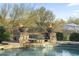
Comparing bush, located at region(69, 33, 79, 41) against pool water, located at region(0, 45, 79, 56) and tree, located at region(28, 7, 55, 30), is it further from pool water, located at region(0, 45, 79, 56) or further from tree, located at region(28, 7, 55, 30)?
tree, located at region(28, 7, 55, 30)

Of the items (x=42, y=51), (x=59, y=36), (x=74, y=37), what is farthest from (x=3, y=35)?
(x=74, y=37)

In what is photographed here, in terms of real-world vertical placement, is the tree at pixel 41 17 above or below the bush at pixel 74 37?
above

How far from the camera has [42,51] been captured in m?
1.88

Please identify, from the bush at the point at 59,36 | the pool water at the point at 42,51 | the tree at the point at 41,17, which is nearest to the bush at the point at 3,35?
the pool water at the point at 42,51

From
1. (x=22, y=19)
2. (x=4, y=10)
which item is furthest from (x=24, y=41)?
Result: (x=4, y=10)

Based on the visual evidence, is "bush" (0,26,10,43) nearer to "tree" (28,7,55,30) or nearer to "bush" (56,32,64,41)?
"tree" (28,7,55,30)

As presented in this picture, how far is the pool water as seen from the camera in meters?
1.87

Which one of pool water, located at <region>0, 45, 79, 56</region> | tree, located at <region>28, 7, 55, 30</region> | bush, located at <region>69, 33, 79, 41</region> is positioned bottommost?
pool water, located at <region>0, 45, 79, 56</region>

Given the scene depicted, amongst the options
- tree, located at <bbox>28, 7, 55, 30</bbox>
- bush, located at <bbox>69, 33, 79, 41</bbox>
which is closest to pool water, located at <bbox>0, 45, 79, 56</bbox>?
bush, located at <bbox>69, 33, 79, 41</bbox>

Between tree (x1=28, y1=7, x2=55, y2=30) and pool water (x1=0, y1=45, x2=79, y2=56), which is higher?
tree (x1=28, y1=7, x2=55, y2=30)

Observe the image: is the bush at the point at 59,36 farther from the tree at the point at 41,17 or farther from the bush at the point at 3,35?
the bush at the point at 3,35

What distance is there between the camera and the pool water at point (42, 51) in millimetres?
1865

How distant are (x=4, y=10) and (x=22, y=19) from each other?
16 cm

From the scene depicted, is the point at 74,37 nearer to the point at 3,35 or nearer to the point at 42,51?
the point at 42,51
